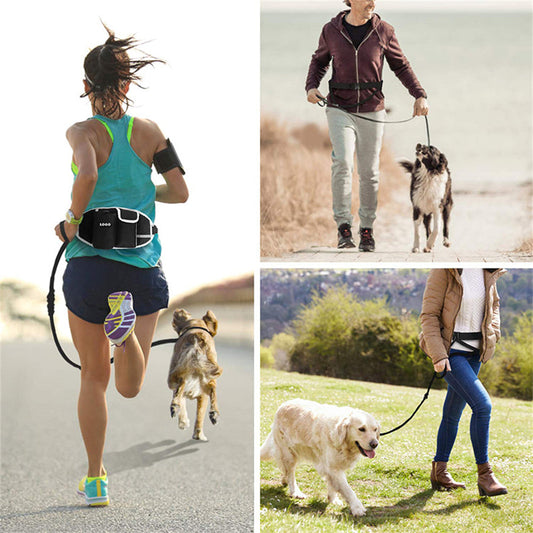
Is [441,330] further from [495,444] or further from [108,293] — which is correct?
[108,293]

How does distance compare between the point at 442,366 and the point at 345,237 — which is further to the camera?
the point at 345,237

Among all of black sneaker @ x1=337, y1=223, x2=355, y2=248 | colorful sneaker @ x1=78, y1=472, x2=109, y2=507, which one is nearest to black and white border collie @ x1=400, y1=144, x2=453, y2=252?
black sneaker @ x1=337, y1=223, x2=355, y2=248

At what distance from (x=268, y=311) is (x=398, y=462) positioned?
194cm

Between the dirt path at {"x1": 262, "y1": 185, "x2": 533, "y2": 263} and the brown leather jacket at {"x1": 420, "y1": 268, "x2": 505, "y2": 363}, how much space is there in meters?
0.31

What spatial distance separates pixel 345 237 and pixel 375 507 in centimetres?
173

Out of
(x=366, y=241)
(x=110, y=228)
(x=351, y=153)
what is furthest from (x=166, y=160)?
(x=366, y=241)

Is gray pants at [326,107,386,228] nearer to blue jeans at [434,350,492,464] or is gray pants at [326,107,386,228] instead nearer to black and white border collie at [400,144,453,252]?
black and white border collie at [400,144,453,252]

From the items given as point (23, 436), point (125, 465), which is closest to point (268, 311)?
point (125, 465)

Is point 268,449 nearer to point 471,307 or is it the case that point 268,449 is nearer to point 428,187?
point 471,307

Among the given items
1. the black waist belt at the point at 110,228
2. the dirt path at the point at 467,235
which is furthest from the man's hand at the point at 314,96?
the black waist belt at the point at 110,228

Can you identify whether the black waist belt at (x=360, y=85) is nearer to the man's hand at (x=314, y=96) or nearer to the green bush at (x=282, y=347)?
the man's hand at (x=314, y=96)

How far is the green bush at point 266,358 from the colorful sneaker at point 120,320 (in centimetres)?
255

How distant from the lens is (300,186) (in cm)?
562

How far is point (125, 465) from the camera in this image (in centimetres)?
868
